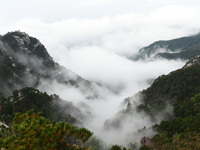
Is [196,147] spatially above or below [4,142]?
above

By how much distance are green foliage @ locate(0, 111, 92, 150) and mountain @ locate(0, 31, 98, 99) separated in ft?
319

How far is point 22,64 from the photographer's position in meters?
149

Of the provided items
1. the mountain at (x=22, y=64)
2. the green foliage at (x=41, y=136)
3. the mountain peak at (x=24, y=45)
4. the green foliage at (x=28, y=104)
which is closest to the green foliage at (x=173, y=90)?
the green foliage at (x=28, y=104)

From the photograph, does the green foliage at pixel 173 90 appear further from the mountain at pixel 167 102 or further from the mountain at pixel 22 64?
the mountain at pixel 22 64

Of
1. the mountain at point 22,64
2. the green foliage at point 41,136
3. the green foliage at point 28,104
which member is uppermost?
the mountain at point 22,64

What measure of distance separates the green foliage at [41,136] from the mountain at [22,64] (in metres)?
97.4

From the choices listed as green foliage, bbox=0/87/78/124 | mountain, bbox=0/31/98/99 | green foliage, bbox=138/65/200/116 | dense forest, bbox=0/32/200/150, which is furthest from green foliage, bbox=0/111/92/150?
mountain, bbox=0/31/98/99

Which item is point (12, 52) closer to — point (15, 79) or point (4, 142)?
point (15, 79)

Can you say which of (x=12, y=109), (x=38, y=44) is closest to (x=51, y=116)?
(x=12, y=109)

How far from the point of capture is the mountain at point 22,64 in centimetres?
12224

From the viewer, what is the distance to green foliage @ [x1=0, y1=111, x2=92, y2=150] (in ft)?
68.0

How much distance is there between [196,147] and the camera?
1309 inches

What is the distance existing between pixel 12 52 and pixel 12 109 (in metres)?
104

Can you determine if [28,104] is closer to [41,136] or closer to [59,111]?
[59,111]
